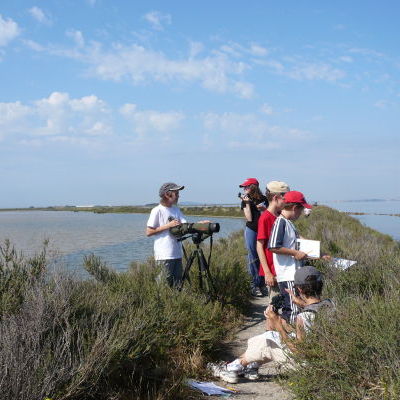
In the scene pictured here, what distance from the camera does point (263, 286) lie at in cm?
751

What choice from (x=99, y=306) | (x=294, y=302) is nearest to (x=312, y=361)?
(x=294, y=302)

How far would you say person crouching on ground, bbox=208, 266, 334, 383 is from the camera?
3.51 meters

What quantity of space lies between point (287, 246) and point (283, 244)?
0.07m

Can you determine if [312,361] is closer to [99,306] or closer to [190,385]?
[190,385]

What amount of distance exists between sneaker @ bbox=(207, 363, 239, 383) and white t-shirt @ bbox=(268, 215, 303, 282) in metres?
0.90

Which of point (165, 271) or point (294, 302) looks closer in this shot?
point (294, 302)

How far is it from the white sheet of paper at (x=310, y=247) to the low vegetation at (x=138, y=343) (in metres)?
0.63

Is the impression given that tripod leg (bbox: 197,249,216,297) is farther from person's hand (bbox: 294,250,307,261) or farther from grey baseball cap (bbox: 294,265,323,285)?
grey baseball cap (bbox: 294,265,323,285)

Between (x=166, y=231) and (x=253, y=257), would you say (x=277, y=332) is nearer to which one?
(x=166, y=231)

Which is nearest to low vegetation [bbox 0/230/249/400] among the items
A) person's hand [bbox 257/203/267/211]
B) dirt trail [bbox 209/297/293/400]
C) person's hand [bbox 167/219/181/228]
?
dirt trail [bbox 209/297/293/400]

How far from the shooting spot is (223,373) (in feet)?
12.6

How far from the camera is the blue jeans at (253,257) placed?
711 centimetres

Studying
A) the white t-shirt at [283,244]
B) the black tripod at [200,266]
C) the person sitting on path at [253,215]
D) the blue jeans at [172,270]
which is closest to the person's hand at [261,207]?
the person sitting on path at [253,215]

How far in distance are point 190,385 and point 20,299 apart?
1470 mm
